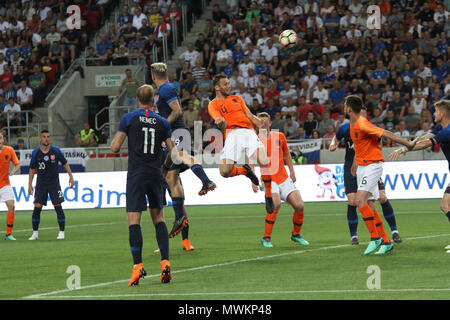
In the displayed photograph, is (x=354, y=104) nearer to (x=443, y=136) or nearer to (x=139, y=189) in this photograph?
(x=443, y=136)

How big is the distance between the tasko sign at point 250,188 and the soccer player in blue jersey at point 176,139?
1217 cm

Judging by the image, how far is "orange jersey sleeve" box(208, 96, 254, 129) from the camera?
558 inches

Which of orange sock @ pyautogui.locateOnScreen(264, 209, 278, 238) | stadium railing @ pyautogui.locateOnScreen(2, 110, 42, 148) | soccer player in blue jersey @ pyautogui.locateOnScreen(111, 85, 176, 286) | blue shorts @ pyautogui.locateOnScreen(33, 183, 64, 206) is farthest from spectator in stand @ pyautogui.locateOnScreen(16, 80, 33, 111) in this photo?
soccer player in blue jersey @ pyautogui.locateOnScreen(111, 85, 176, 286)

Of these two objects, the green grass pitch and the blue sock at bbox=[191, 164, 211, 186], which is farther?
the blue sock at bbox=[191, 164, 211, 186]

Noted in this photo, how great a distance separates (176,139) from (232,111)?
1.30 m

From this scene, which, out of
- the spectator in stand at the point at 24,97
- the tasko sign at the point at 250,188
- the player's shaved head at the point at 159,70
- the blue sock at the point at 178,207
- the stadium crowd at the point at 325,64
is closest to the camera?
the player's shaved head at the point at 159,70

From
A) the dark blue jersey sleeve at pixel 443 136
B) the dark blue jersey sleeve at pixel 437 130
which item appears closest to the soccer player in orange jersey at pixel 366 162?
the dark blue jersey sleeve at pixel 443 136

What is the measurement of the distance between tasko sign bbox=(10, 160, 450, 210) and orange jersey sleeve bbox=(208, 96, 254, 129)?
11658 mm

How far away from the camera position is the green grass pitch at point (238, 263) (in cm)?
925

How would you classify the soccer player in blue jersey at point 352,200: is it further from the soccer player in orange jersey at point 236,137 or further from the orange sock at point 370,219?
the soccer player in orange jersey at point 236,137

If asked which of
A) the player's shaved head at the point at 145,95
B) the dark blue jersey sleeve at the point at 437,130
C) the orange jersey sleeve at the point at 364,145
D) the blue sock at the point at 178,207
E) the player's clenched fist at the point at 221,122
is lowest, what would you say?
the blue sock at the point at 178,207

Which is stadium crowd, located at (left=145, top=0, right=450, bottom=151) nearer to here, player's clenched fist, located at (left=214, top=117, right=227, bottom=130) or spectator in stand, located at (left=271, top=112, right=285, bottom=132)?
spectator in stand, located at (left=271, top=112, right=285, bottom=132)

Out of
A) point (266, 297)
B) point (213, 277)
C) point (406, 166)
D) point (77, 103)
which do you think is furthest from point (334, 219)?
point (77, 103)

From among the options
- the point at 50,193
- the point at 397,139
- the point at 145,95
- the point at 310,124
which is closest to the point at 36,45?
the point at 310,124
